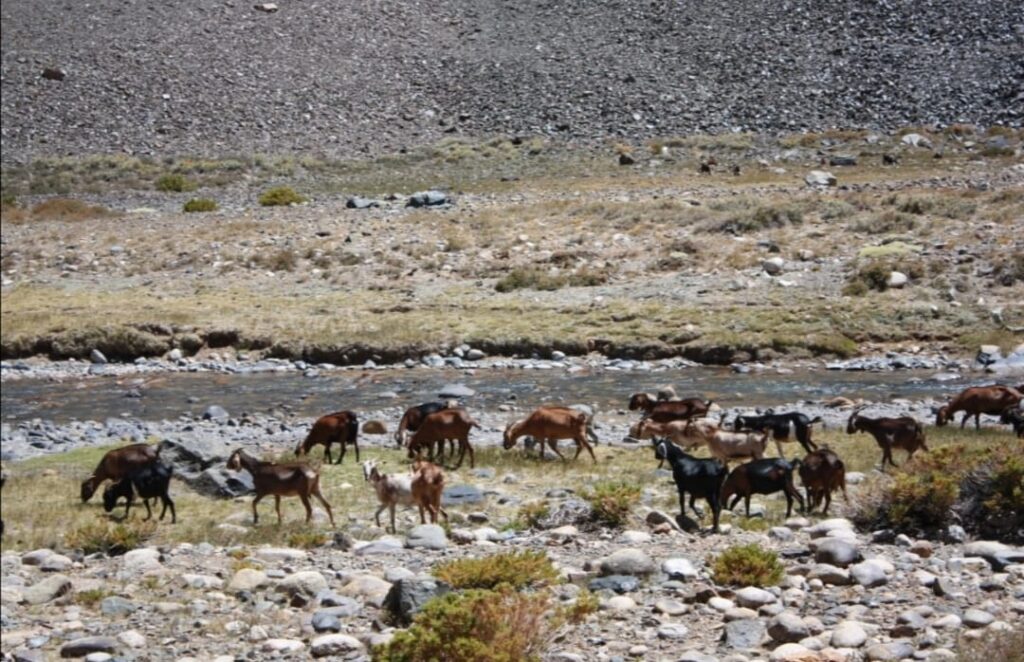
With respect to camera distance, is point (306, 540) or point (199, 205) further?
point (306, 540)

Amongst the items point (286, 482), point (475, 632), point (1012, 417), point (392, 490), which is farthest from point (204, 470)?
point (1012, 417)

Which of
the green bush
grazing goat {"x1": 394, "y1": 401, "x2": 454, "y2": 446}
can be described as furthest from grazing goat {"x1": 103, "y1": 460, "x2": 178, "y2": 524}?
grazing goat {"x1": 394, "y1": 401, "x2": 454, "y2": 446}

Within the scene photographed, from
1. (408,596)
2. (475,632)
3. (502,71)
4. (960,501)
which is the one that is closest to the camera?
(475,632)

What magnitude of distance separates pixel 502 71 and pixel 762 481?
3.58 metres

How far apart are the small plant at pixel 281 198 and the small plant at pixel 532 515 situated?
2700mm

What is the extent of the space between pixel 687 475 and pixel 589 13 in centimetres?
336

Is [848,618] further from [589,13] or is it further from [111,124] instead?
[111,124]

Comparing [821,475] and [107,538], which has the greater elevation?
[821,475]

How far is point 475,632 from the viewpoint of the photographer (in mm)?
6270

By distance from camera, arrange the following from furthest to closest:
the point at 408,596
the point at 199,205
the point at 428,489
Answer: the point at 428,489 < the point at 199,205 < the point at 408,596

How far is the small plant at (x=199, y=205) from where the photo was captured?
8.13m

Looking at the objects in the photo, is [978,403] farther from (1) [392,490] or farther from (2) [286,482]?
(2) [286,482]

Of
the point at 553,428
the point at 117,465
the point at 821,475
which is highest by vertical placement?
the point at 117,465

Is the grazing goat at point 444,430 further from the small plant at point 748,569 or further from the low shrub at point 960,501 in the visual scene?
the small plant at point 748,569
